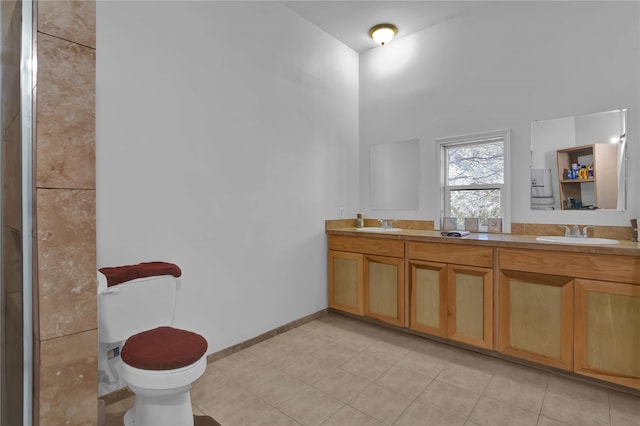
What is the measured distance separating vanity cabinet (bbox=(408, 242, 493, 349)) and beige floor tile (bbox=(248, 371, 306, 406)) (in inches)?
46.8

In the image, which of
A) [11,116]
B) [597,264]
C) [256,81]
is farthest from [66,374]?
[597,264]

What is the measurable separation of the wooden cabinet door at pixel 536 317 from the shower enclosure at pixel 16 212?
2.58 meters

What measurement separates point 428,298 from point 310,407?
132cm

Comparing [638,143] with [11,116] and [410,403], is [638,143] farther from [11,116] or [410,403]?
[11,116]

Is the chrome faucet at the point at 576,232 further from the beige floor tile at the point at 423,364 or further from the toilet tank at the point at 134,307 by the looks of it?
the toilet tank at the point at 134,307

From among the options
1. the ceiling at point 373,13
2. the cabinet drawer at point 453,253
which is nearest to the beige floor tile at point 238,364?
the cabinet drawer at point 453,253

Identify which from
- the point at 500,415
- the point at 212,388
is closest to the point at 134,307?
the point at 212,388

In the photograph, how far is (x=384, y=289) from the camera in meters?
2.96

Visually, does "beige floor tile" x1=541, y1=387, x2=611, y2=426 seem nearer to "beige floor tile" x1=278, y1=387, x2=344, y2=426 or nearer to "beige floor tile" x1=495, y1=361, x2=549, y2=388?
"beige floor tile" x1=495, y1=361, x2=549, y2=388

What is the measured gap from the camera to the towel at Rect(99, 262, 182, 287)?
5.44 feet

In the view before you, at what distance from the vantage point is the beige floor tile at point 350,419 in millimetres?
1705

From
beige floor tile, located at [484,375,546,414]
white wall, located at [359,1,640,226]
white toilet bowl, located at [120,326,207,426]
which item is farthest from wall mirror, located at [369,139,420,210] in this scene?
white toilet bowl, located at [120,326,207,426]

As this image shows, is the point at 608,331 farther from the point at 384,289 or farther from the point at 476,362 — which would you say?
the point at 384,289

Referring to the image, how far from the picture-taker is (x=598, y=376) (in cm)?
196
